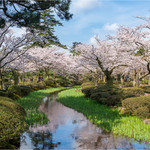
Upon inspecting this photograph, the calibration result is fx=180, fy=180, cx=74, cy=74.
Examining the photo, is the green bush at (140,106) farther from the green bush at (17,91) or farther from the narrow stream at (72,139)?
the green bush at (17,91)

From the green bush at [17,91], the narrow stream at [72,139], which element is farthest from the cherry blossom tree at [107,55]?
the narrow stream at [72,139]

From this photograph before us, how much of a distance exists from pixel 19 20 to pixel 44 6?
1.66 meters

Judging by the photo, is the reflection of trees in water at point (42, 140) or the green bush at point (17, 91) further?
the green bush at point (17, 91)

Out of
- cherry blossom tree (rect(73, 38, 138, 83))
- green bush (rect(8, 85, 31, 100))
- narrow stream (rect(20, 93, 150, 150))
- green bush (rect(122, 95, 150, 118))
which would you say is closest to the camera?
narrow stream (rect(20, 93, 150, 150))

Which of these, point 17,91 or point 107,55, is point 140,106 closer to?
point 107,55

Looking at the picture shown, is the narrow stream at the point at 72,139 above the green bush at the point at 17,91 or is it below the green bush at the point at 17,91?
below

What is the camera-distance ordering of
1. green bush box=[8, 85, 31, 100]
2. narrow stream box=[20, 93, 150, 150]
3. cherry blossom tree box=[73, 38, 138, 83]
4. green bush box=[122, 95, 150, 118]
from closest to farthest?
narrow stream box=[20, 93, 150, 150] < green bush box=[122, 95, 150, 118] < green bush box=[8, 85, 31, 100] < cherry blossom tree box=[73, 38, 138, 83]

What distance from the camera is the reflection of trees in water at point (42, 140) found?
5.59 m

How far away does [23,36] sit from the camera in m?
13.0

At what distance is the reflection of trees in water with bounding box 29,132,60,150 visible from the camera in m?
5.59

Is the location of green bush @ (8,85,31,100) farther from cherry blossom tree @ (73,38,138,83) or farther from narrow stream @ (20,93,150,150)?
narrow stream @ (20,93,150,150)

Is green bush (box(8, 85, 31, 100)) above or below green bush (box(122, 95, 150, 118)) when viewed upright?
above

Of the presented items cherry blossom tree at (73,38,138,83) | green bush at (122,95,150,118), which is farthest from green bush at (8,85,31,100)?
green bush at (122,95,150,118)

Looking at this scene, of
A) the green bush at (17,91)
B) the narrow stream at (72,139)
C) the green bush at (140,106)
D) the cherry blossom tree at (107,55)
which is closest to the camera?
the narrow stream at (72,139)
